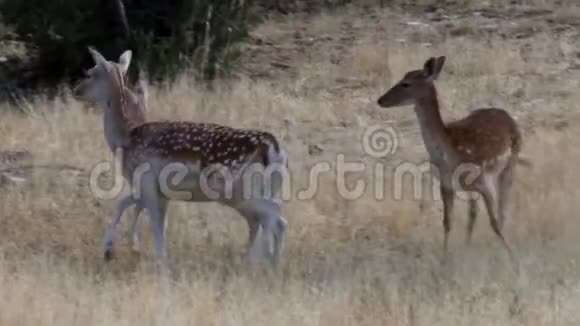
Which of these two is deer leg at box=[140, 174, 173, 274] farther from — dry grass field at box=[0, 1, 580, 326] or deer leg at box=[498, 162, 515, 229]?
deer leg at box=[498, 162, 515, 229]

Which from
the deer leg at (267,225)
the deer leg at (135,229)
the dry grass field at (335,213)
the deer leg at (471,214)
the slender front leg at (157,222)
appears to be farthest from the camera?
the deer leg at (471,214)

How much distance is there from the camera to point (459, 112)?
16.4 m

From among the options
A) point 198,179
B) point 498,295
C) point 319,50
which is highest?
point 319,50

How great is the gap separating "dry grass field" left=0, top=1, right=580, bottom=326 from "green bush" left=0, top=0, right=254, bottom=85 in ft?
2.05

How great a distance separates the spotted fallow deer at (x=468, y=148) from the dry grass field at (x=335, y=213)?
319mm

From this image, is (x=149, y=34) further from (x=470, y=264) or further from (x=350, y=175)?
(x=470, y=264)

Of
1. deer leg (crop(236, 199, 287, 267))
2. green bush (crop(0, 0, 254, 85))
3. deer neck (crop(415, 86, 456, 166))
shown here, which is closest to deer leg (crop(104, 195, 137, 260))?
deer leg (crop(236, 199, 287, 267))

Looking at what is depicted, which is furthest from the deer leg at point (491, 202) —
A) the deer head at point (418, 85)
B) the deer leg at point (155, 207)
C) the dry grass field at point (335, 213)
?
the deer leg at point (155, 207)

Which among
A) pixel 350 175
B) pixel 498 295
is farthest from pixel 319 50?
pixel 498 295

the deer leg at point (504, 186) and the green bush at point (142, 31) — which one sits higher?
the green bush at point (142, 31)

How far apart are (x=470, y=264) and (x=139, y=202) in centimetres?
247

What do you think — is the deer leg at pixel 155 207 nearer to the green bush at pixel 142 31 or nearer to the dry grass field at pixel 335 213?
the dry grass field at pixel 335 213

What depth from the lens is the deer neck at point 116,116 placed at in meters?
11.3

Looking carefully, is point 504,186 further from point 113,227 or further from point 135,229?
point 113,227
